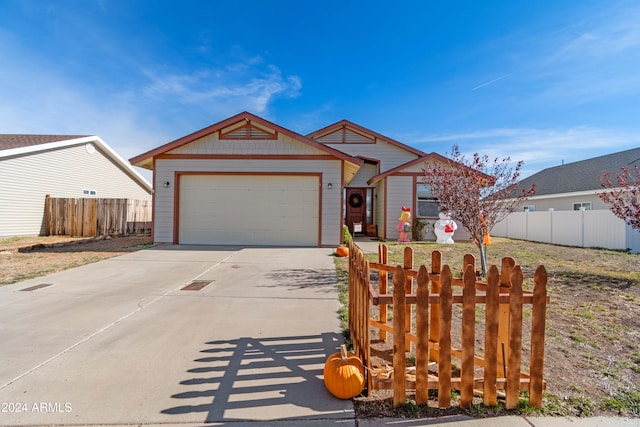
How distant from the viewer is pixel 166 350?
2.98 meters

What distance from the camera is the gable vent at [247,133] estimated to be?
10.6 m

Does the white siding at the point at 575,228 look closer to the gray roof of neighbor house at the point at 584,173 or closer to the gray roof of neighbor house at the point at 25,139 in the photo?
the gray roof of neighbor house at the point at 584,173

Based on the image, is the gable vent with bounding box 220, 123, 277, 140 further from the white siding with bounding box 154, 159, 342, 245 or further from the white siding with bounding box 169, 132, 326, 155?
the white siding with bounding box 154, 159, 342, 245

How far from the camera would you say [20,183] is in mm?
12922

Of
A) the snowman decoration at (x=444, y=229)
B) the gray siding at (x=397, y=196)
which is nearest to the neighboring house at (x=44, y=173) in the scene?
the gray siding at (x=397, y=196)

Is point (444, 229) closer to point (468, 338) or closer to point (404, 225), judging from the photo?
point (404, 225)

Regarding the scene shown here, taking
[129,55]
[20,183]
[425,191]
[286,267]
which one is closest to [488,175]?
[286,267]

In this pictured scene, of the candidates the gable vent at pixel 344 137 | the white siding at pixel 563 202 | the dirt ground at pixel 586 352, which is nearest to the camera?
the dirt ground at pixel 586 352

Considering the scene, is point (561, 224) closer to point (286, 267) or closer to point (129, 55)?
point (286, 267)

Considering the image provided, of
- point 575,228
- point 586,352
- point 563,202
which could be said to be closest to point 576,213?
point 575,228

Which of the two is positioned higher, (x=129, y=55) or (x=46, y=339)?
(x=129, y=55)

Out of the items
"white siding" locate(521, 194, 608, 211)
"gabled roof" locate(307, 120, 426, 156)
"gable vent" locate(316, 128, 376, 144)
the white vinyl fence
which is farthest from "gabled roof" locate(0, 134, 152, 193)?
"white siding" locate(521, 194, 608, 211)

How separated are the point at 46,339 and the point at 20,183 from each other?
14.4 meters

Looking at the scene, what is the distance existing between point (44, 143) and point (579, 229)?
2480cm
